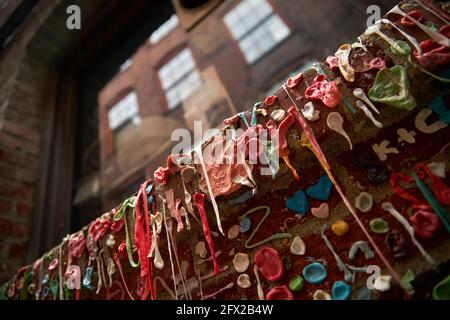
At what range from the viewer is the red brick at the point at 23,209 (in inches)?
47.1

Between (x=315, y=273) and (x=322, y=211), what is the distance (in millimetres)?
125

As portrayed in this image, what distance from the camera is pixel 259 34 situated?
4809 millimetres

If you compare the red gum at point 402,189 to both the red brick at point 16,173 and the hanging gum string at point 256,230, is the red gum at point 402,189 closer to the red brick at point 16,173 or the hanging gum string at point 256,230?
the hanging gum string at point 256,230

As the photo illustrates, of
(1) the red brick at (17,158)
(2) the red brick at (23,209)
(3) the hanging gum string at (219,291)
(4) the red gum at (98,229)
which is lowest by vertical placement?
(3) the hanging gum string at (219,291)

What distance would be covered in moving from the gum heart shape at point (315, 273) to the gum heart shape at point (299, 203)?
0.36 ft

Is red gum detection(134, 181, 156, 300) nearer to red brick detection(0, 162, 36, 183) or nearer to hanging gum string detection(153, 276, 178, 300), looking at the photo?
hanging gum string detection(153, 276, 178, 300)

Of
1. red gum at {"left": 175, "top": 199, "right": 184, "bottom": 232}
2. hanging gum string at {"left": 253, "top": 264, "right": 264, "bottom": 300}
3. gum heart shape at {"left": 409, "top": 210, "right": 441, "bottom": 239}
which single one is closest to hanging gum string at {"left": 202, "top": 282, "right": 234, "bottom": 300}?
hanging gum string at {"left": 253, "top": 264, "right": 264, "bottom": 300}

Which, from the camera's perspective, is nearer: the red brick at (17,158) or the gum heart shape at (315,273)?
the gum heart shape at (315,273)

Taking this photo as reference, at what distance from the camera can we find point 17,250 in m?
1.13

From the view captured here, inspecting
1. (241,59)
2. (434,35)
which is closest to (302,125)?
(434,35)

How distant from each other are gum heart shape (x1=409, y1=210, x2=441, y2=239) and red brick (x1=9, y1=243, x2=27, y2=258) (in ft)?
4.76

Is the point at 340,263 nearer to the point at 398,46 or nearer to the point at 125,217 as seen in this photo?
the point at 398,46

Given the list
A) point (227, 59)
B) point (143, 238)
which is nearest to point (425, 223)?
point (143, 238)

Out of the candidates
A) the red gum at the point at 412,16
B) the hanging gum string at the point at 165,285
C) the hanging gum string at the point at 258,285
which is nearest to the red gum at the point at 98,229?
the hanging gum string at the point at 165,285
